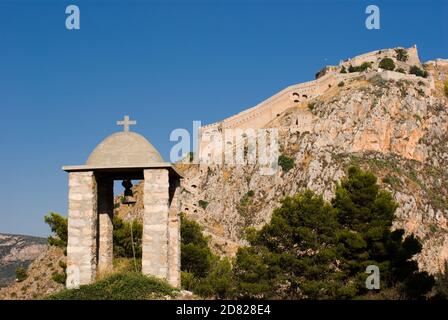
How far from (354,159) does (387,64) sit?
26958 millimetres

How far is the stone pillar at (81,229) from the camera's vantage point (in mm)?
14602

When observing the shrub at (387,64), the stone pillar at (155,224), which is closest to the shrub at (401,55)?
the shrub at (387,64)

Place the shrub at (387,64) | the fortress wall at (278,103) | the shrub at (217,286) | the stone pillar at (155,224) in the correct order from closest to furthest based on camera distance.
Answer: the stone pillar at (155,224), the shrub at (217,286), the fortress wall at (278,103), the shrub at (387,64)

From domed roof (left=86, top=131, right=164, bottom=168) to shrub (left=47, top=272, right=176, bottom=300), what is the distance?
9.17ft

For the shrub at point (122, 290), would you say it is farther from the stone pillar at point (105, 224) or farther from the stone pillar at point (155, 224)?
the stone pillar at point (105, 224)

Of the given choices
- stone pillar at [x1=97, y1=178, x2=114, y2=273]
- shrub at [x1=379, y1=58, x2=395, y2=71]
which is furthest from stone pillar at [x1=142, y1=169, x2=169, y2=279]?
shrub at [x1=379, y1=58, x2=395, y2=71]

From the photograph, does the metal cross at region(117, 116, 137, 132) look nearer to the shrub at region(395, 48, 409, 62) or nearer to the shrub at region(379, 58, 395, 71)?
the shrub at region(379, 58, 395, 71)

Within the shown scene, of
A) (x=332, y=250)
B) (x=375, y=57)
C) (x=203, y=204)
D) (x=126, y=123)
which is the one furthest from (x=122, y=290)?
(x=375, y=57)

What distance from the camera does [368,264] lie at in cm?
2416

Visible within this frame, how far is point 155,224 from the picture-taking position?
568 inches

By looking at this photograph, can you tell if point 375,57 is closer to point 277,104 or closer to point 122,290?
point 277,104

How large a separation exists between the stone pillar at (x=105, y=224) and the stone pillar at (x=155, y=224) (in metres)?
1.92

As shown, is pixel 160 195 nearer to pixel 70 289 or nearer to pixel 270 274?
pixel 70 289

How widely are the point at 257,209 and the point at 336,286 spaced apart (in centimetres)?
4596
